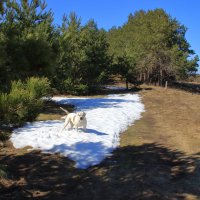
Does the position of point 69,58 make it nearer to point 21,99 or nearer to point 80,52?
point 80,52

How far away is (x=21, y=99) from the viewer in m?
4.42

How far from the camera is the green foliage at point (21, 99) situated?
438 cm

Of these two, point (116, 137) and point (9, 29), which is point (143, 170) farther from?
point (9, 29)

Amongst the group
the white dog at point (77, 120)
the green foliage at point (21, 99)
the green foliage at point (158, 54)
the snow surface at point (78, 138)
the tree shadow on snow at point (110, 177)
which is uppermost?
A: the green foliage at point (158, 54)

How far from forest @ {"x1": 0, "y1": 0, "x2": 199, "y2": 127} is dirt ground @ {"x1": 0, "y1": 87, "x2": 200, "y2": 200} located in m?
2.47

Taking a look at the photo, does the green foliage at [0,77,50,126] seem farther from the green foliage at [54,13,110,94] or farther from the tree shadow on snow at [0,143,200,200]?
the green foliage at [54,13,110,94]

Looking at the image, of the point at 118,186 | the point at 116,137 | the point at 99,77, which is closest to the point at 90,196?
the point at 118,186

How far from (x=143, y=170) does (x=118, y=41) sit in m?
49.6

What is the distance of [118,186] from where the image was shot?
28.9 feet

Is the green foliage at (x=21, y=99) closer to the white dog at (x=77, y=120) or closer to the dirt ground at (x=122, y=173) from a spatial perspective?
the dirt ground at (x=122, y=173)

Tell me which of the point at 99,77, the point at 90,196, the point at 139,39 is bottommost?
the point at 90,196

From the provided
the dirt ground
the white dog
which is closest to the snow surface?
the white dog

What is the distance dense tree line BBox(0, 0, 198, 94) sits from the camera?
350 inches

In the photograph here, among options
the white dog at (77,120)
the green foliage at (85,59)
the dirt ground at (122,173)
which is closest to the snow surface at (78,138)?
the white dog at (77,120)
